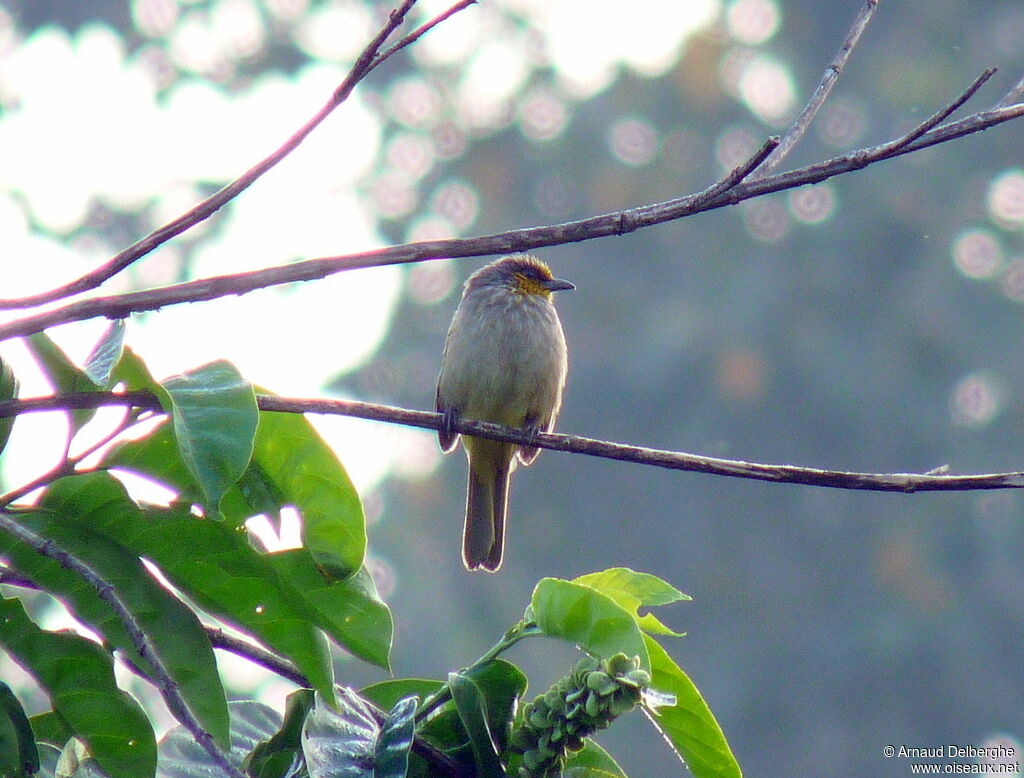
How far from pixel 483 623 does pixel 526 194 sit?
30.6ft

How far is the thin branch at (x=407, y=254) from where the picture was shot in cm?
204

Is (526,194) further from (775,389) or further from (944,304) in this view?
(944,304)

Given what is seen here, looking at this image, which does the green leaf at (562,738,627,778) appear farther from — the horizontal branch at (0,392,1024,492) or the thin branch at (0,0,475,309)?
the thin branch at (0,0,475,309)

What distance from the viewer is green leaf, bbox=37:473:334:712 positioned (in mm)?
2098

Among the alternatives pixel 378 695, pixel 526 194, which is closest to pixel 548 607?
pixel 378 695

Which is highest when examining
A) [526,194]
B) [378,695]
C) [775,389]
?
[526,194]

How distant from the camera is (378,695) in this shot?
2.33m

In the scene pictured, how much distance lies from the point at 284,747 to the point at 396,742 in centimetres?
27

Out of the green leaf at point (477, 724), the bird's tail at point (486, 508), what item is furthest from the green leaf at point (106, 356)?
the bird's tail at point (486, 508)

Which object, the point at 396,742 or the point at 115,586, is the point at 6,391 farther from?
the point at 396,742

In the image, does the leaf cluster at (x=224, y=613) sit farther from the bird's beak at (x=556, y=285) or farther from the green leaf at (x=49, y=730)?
the bird's beak at (x=556, y=285)

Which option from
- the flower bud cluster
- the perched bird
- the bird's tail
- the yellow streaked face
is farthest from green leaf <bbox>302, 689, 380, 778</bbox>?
the yellow streaked face

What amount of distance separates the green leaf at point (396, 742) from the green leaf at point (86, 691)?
17.3 inches

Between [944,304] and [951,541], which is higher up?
[944,304]
